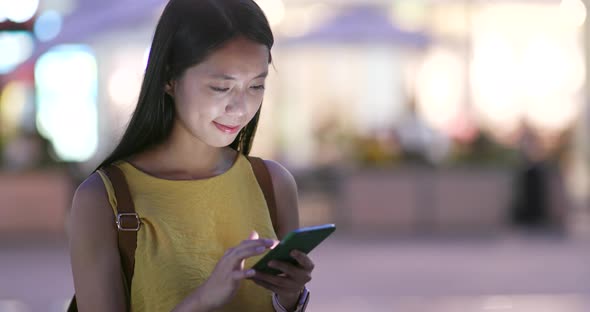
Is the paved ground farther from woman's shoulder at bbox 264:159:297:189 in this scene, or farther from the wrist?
the wrist

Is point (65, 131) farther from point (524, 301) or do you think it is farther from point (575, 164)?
point (524, 301)

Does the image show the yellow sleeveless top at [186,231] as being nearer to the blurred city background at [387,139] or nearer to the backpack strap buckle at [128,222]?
the backpack strap buckle at [128,222]

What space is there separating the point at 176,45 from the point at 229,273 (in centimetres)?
50

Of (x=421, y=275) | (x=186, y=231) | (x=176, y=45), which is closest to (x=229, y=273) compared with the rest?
(x=186, y=231)

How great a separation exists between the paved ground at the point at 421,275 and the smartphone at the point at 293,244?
586 centimetres

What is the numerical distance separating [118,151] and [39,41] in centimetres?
1035

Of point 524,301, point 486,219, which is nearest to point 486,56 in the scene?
point 486,219

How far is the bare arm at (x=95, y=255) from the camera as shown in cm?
197

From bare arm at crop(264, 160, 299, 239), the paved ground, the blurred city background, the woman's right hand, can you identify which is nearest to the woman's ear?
bare arm at crop(264, 160, 299, 239)

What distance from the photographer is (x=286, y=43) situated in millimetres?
17969

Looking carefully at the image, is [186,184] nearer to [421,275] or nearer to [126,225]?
[126,225]

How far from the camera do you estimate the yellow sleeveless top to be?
6.63 ft

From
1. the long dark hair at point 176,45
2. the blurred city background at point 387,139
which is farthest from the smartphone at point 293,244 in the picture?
the blurred city background at point 387,139

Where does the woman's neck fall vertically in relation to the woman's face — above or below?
below
